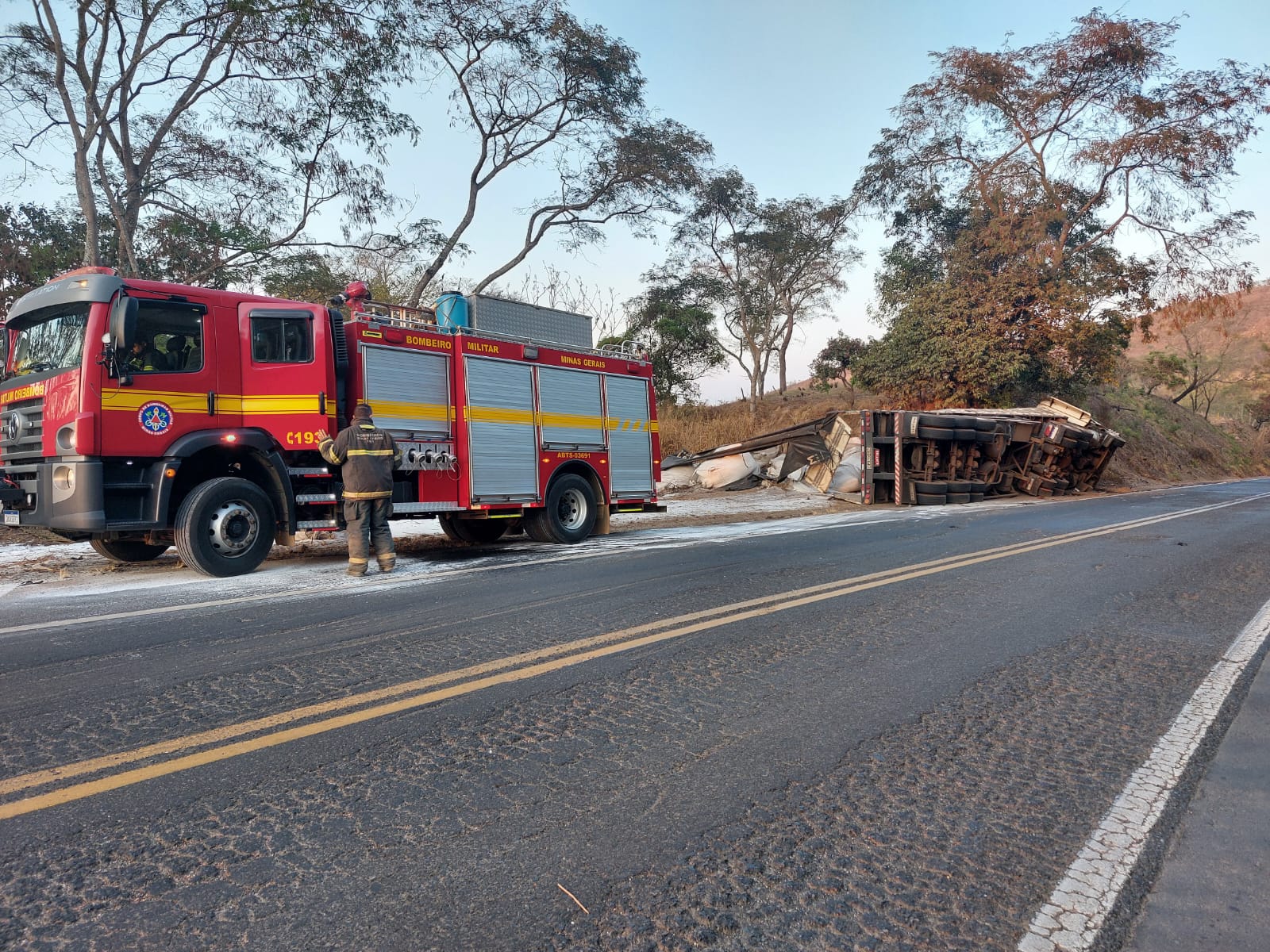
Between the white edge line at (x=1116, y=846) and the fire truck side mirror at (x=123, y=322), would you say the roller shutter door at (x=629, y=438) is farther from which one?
the white edge line at (x=1116, y=846)

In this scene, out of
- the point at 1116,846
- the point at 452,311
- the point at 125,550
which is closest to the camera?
the point at 1116,846

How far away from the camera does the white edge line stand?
2150 millimetres

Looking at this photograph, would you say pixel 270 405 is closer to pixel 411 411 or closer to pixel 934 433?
pixel 411 411

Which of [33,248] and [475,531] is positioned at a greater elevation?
[33,248]

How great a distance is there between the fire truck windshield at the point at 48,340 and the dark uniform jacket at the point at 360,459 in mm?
2314

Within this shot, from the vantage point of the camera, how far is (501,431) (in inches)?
398

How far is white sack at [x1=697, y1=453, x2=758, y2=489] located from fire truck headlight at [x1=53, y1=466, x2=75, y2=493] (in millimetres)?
15305

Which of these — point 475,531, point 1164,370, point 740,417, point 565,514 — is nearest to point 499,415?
point 565,514

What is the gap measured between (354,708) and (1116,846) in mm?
3027

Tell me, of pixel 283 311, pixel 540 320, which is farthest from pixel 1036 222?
pixel 283 311

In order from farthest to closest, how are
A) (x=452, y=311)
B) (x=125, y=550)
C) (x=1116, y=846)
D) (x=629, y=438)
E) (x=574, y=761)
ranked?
1. (x=629, y=438)
2. (x=452, y=311)
3. (x=125, y=550)
4. (x=574, y=761)
5. (x=1116, y=846)

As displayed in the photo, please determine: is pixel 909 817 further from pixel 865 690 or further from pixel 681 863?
pixel 865 690

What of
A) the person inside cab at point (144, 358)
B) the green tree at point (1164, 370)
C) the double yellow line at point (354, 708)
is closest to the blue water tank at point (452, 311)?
the person inside cab at point (144, 358)

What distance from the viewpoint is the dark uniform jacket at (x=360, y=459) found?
7.91m
